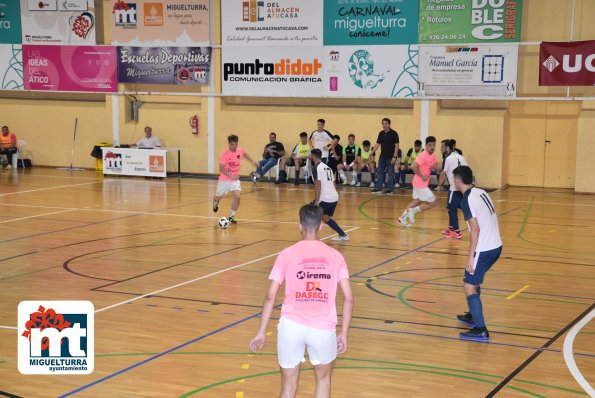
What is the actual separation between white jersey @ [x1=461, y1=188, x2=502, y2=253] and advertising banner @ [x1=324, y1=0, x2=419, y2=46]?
1804 centimetres

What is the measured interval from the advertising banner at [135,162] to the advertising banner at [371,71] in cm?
639

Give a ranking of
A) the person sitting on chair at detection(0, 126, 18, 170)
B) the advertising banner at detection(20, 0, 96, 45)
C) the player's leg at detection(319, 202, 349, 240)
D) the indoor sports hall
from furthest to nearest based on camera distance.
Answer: the person sitting on chair at detection(0, 126, 18, 170)
the advertising banner at detection(20, 0, 96, 45)
the player's leg at detection(319, 202, 349, 240)
the indoor sports hall

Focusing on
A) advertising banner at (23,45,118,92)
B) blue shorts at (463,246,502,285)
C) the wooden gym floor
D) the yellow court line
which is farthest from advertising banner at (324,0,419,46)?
blue shorts at (463,246,502,285)

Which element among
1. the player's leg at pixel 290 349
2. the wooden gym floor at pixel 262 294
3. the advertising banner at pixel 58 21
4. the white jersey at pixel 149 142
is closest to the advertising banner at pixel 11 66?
the advertising banner at pixel 58 21

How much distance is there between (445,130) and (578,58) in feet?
15.3

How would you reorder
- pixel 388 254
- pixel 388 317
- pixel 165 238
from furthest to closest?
1. pixel 165 238
2. pixel 388 254
3. pixel 388 317

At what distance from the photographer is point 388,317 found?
11.5 m

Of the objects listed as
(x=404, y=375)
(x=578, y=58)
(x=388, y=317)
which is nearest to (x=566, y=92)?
(x=578, y=58)

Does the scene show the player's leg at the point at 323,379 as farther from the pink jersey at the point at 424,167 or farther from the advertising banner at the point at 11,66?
the advertising banner at the point at 11,66

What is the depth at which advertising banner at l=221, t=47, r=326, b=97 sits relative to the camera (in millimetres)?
28984

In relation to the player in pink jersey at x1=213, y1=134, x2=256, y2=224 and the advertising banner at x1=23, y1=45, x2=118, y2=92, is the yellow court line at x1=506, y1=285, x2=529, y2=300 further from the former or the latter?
the advertising banner at x1=23, y1=45, x2=118, y2=92

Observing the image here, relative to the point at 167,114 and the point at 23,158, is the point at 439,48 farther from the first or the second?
the point at 23,158

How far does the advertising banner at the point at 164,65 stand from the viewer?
3061cm

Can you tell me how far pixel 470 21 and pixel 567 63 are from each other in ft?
10.7
